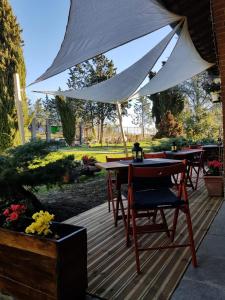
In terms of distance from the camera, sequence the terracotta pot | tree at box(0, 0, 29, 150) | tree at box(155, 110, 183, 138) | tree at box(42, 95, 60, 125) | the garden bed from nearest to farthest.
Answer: the garden bed, the terracotta pot, tree at box(0, 0, 29, 150), tree at box(155, 110, 183, 138), tree at box(42, 95, 60, 125)

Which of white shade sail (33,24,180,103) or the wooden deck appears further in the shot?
→ white shade sail (33,24,180,103)

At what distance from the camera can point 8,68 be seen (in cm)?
917

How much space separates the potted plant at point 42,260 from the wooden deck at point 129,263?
28cm

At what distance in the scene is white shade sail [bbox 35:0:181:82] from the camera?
11.0 ft

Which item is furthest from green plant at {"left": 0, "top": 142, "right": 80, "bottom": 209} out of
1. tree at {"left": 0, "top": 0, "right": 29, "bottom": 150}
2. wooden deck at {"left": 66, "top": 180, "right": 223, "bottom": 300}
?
tree at {"left": 0, "top": 0, "right": 29, "bottom": 150}

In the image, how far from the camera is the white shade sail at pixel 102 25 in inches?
132

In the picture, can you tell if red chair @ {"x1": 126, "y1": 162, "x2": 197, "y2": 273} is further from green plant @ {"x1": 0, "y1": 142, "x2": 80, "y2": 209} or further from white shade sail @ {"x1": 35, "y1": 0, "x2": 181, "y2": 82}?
white shade sail @ {"x1": 35, "y1": 0, "x2": 181, "y2": 82}

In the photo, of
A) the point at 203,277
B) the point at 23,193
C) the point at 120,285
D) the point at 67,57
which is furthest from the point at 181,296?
the point at 67,57

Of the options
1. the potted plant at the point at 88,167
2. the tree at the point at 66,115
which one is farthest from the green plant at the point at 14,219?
the tree at the point at 66,115

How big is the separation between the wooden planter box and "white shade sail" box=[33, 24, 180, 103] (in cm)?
421

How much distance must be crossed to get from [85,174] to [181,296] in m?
5.91

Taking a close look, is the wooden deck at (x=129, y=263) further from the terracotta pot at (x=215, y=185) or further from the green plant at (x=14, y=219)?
the terracotta pot at (x=215, y=185)

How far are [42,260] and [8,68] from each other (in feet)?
29.0

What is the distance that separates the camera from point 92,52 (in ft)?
12.9
